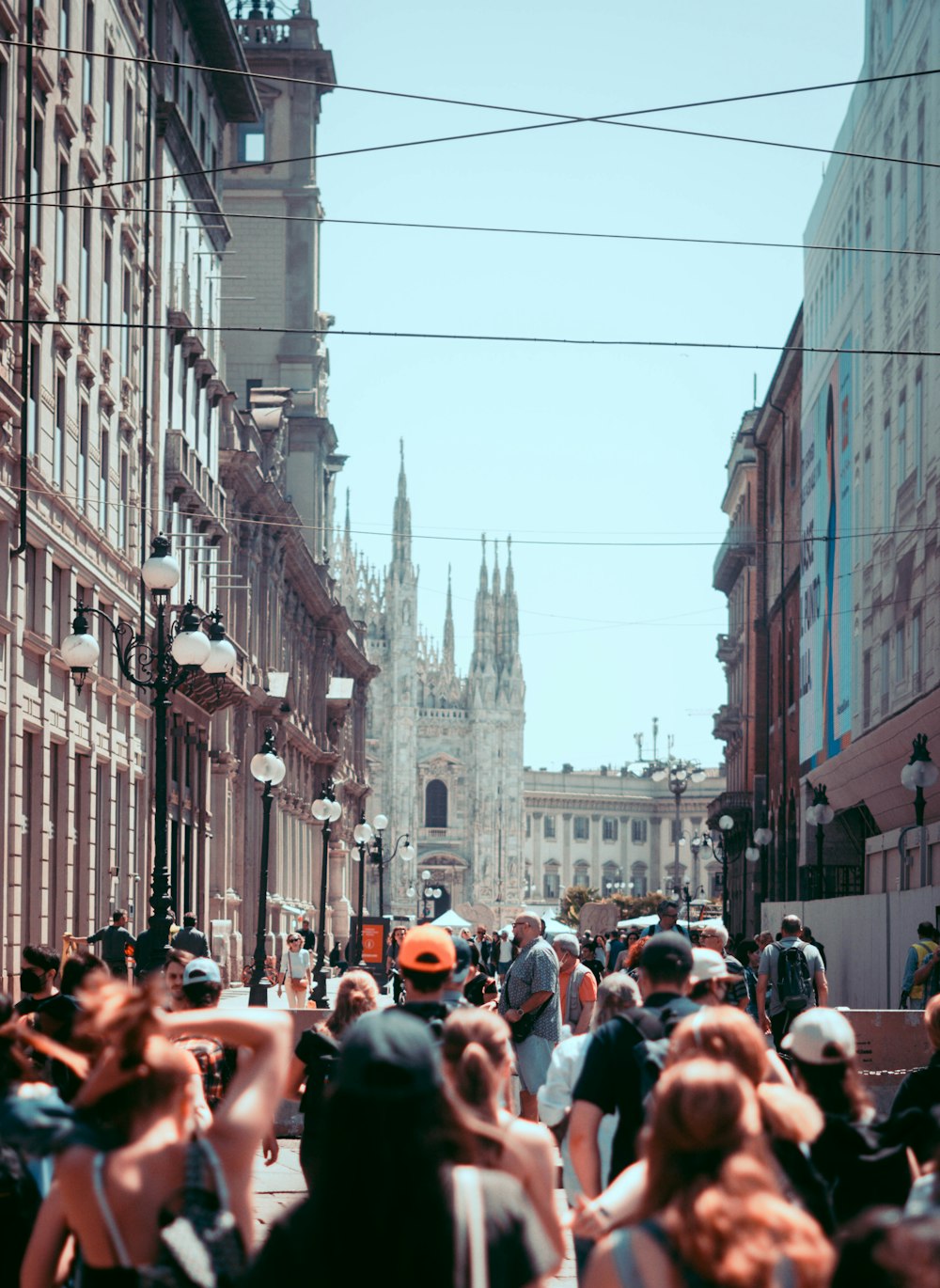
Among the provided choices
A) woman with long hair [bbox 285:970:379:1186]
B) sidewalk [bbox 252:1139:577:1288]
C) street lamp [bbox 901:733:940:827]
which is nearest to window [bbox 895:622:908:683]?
street lamp [bbox 901:733:940:827]

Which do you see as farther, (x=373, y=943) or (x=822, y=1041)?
(x=373, y=943)

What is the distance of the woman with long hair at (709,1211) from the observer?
386 cm

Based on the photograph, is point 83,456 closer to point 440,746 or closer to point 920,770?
point 920,770

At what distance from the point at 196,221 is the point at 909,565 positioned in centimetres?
1741

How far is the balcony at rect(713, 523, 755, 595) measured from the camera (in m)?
74.5

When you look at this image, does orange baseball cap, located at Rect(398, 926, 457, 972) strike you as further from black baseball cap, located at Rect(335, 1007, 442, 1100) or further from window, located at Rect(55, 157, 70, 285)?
window, located at Rect(55, 157, 70, 285)

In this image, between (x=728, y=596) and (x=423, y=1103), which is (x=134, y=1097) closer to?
(x=423, y=1103)

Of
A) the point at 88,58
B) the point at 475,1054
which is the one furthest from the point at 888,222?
the point at 475,1054

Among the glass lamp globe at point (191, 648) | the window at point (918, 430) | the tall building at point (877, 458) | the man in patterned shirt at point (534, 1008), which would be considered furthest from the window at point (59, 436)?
the man in patterned shirt at point (534, 1008)

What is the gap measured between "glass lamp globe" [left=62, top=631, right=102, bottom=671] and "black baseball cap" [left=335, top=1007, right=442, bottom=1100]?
1912 cm

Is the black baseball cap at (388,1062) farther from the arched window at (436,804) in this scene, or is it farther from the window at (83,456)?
the arched window at (436,804)

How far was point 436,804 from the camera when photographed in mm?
150250

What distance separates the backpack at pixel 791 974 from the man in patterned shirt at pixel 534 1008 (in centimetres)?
419

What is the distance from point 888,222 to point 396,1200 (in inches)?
1445
